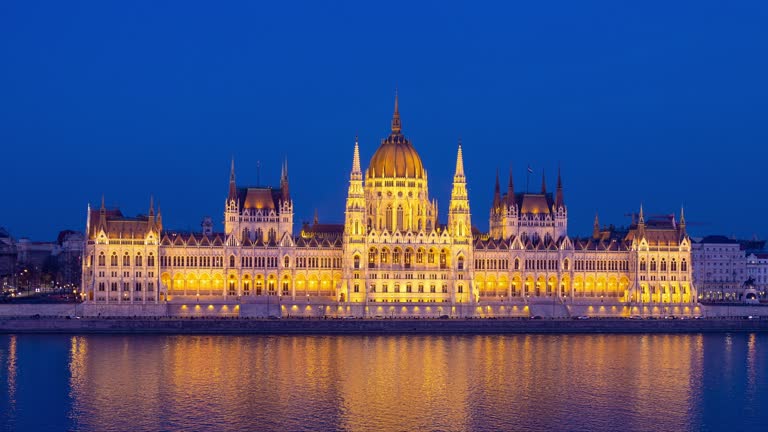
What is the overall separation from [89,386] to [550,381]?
3128 cm

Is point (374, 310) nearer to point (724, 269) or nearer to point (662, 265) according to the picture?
point (662, 265)

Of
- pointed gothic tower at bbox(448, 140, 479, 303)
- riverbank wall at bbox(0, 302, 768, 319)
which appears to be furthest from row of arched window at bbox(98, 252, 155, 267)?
pointed gothic tower at bbox(448, 140, 479, 303)

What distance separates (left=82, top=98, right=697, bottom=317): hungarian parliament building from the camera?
116250mm

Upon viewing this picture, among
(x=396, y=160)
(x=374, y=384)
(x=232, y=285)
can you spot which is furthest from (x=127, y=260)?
(x=374, y=384)

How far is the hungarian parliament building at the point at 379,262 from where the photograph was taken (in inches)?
4577

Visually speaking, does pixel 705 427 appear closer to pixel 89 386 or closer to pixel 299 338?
pixel 89 386

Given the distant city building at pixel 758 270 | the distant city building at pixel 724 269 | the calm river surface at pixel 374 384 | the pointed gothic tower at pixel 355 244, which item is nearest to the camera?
the calm river surface at pixel 374 384

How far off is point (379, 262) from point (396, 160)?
13.8m

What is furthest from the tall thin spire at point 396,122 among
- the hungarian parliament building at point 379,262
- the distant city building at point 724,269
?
the distant city building at point 724,269

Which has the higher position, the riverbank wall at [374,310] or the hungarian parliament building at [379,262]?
the hungarian parliament building at [379,262]

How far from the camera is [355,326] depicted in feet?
361

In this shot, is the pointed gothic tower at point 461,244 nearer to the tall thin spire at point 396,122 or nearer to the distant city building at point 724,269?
the tall thin spire at point 396,122

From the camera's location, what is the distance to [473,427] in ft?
202

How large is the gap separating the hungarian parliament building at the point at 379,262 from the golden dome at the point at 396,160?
0.54ft
